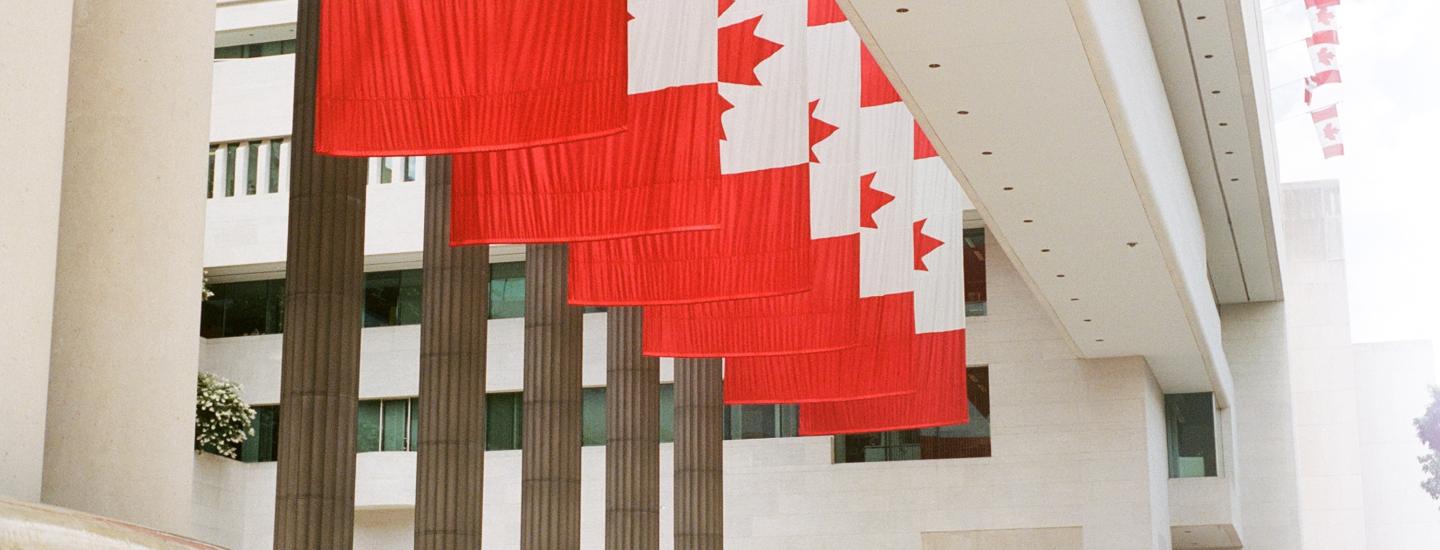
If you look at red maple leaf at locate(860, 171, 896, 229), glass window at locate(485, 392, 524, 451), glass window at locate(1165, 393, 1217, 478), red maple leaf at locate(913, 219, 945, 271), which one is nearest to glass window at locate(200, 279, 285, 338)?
glass window at locate(485, 392, 524, 451)

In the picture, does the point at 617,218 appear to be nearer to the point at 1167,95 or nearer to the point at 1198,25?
the point at 1198,25

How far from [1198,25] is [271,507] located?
23.1 metres

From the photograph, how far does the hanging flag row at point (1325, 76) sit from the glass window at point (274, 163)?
21.5 meters

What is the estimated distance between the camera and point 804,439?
32688 millimetres

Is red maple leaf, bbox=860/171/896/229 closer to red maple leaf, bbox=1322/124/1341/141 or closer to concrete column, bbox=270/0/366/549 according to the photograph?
concrete column, bbox=270/0/366/549

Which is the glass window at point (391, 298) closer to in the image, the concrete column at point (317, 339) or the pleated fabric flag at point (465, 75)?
the concrete column at point (317, 339)

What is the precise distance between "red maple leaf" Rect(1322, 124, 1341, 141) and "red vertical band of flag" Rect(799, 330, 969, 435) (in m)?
14.6

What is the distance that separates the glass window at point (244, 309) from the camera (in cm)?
3747

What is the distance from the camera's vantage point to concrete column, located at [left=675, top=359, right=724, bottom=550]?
Answer: 27.5m

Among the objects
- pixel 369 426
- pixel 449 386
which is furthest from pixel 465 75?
pixel 369 426

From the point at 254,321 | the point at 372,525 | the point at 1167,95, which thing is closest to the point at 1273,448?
the point at 1167,95

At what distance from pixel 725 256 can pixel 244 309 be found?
22.6 m

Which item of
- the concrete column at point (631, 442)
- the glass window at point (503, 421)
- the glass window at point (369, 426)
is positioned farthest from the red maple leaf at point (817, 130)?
the glass window at point (369, 426)

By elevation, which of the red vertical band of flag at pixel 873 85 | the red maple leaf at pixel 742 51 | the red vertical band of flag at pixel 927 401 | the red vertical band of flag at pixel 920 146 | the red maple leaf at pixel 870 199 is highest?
the red vertical band of flag at pixel 873 85
